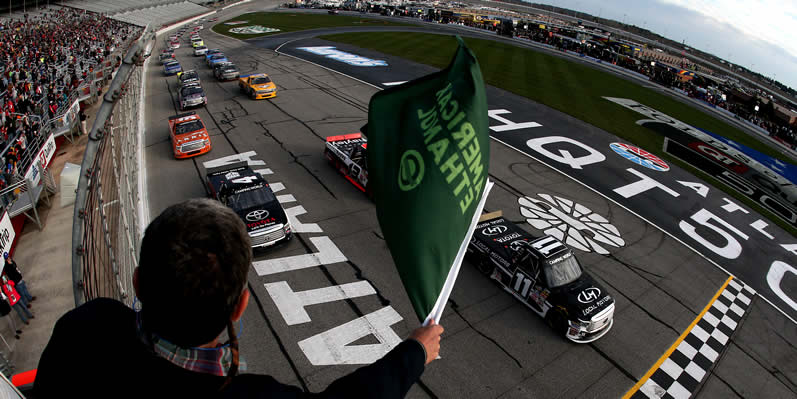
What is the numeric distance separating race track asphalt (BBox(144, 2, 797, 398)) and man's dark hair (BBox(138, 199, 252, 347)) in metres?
7.46

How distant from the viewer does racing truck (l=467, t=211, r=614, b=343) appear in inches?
376

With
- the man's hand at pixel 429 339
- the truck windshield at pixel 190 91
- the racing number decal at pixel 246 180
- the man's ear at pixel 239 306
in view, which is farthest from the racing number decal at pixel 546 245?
the truck windshield at pixel 190 91

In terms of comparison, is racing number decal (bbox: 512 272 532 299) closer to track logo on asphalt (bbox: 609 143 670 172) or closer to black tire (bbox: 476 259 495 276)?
black tire (bbox: 476 259 495 276)

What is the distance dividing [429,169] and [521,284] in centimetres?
851

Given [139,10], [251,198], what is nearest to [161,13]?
[139,10]

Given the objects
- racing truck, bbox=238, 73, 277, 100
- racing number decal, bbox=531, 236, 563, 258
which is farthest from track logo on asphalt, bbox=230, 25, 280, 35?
racing number decal, bbox=531, 236, 563, 258

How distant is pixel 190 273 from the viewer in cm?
144

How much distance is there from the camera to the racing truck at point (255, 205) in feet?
38.3

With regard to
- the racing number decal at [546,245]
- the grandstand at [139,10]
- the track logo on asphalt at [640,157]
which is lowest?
the racing number decal at [546,245]

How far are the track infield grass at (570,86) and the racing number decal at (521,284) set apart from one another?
1559cm

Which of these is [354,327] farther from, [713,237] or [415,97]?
[713,237]

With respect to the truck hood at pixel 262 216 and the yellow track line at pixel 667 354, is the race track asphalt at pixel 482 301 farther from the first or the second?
the truck hood at pixel 262 216

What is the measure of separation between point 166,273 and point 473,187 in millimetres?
2577

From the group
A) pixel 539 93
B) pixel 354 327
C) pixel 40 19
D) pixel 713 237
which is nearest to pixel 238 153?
pixel 354 327
